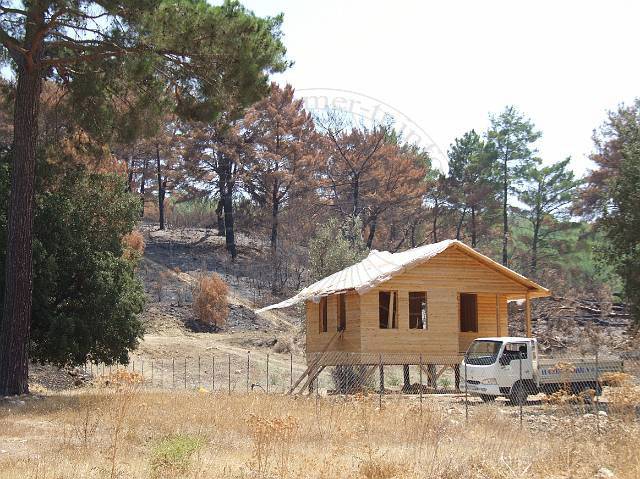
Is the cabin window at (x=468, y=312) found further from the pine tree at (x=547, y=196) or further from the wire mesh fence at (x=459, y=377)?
the pine tree at (x=547, y=196)

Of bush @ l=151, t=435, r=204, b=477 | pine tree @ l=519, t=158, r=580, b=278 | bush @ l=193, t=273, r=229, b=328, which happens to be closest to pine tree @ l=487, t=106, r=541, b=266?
pine tree @ l=519, t=158, r=580, b=278

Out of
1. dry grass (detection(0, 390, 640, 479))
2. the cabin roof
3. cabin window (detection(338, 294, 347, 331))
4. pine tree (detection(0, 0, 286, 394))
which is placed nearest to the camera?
dry grass (detection(0, 390, 640, 479))

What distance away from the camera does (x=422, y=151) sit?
63000mm

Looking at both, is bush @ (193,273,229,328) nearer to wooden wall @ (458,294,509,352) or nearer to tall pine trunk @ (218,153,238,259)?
tall pine trunk @ (218,153,238,259)

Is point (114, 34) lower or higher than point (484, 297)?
higher

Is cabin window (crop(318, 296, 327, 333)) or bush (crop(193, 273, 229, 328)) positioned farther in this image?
bush (crop(193, 273, 229, 328))

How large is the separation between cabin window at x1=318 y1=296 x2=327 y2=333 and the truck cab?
28.4 feet

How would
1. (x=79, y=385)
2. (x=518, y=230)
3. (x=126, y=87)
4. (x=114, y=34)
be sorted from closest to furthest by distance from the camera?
(x=114, y=34) < (x=126, y=87) < (x=79, y=385) < (x=518, y=230)

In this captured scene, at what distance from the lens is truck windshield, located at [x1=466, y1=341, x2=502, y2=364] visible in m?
23.2

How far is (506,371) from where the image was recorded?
74.5 ft

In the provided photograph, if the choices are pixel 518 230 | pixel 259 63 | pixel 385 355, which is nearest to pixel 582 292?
pixel 518 230

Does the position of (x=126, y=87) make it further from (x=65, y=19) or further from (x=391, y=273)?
(x=391, y=273)

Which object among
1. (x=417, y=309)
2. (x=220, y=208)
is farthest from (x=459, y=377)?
(x=220, y=208)

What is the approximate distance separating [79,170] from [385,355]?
38.7 ft
